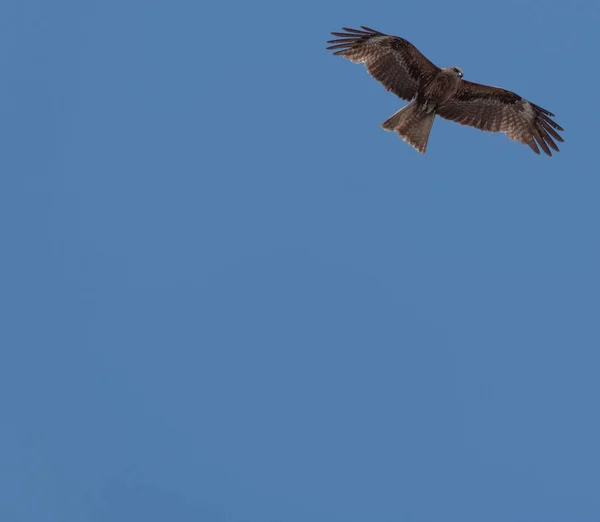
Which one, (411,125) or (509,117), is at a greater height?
(509,117)

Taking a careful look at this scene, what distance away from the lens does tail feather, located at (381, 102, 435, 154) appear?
1902 centimetres

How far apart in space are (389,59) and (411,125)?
126 cm

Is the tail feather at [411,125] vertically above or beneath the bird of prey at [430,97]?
beneath

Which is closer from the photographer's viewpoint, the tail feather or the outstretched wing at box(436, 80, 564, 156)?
the tail feather

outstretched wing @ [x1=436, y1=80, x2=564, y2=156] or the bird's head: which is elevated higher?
outstretched wing @ [x1=436, y1=80, x2=564, y2=156]

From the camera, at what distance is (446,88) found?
19125 millimetres

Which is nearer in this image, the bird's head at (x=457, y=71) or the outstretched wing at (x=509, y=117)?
the bird's head at (x=457, y=71)

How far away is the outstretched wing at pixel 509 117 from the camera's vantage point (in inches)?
783

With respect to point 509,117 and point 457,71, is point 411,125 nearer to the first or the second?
point 457,71

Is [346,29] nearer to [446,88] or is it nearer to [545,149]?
[446,88]

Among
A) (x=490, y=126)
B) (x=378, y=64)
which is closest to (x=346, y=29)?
(x=378, y=64)

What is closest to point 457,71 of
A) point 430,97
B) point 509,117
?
point 430,97

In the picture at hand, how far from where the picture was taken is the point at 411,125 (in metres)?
19.1

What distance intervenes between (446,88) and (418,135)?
3.26 ft
